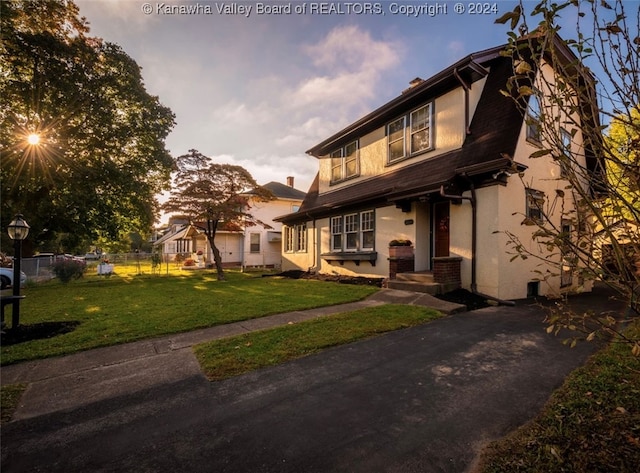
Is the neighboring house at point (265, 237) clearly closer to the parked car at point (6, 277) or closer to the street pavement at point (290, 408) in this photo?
the parked car at point (6, 277)

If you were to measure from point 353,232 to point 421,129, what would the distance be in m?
4.83

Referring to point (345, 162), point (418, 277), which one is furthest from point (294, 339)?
point (345, 162)

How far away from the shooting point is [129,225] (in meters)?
19.1

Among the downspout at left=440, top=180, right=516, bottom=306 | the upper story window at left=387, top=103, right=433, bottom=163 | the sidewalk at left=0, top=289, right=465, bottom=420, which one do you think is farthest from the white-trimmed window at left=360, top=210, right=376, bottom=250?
the sidewalk at left=0, top=289, right=465, bottom=420

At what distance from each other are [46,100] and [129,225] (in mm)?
7669

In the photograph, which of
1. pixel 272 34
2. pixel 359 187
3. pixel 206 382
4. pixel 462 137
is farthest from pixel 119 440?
pixel 359 187

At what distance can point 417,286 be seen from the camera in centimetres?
866

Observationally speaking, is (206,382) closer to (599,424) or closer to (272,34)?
(599,424)

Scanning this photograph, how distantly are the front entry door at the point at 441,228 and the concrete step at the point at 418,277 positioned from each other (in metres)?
1.16

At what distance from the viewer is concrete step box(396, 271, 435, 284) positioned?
8.75 metres

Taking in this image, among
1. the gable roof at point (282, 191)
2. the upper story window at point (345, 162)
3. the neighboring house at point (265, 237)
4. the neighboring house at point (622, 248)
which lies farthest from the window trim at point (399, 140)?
the gable roof at point (282, 191)

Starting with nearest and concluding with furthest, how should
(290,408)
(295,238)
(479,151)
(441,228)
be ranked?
(290,408) < (479,151) < (441,228) < (295,238)

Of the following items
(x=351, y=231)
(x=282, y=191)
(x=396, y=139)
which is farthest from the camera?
(x=282, y=191)

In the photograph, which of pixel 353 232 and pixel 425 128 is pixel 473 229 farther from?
pixel 353 232
